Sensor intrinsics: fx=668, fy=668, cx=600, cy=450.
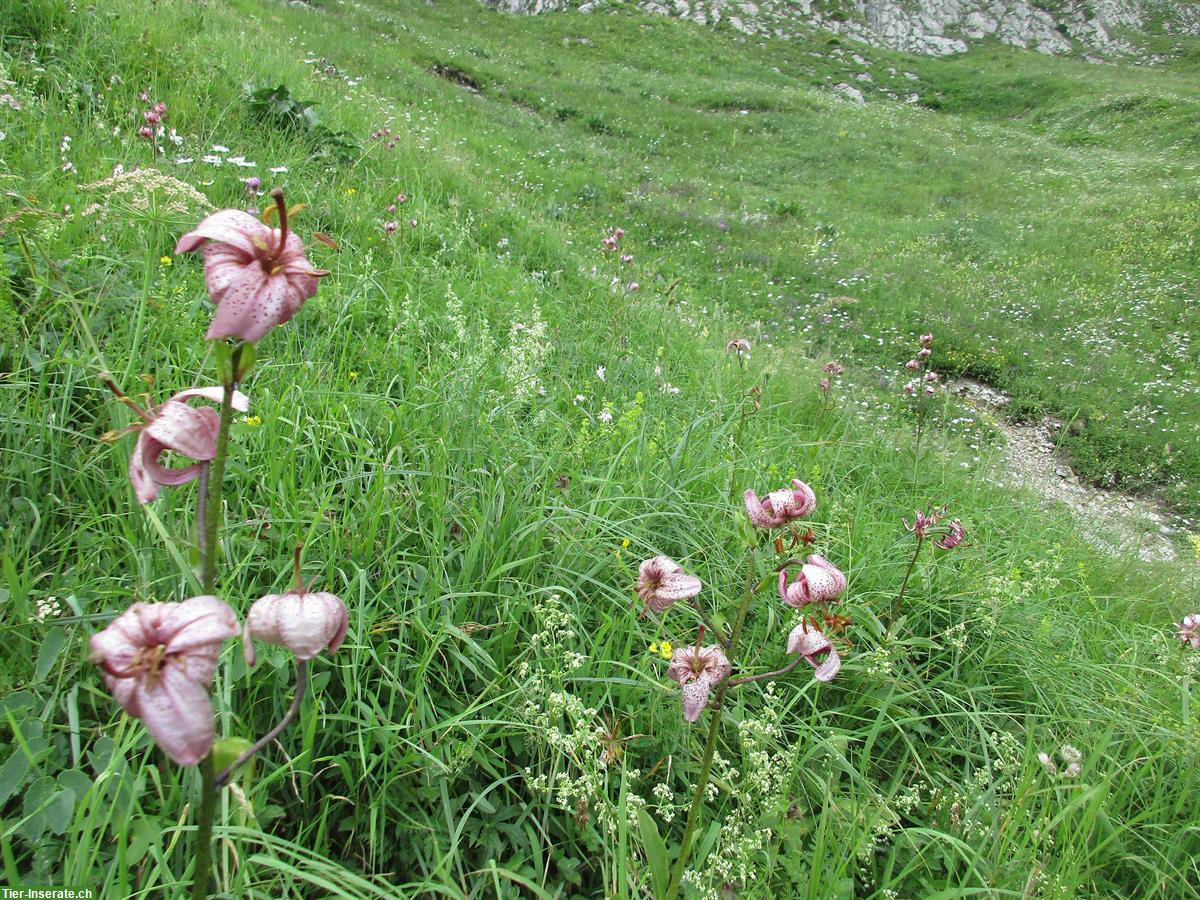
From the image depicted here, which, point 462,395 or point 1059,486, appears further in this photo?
point 1059,486

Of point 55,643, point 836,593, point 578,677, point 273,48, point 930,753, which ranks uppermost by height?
point 273,48

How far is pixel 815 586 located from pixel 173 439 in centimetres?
109

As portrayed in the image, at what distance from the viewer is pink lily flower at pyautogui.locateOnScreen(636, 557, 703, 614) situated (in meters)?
1.43

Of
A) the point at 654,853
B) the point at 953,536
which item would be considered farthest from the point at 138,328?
the point at 953,536

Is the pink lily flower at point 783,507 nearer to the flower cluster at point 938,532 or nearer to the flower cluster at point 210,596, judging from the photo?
the flower cluster at point 210,596

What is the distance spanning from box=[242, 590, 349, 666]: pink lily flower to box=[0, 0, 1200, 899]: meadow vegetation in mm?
196

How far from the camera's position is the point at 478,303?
164 inches

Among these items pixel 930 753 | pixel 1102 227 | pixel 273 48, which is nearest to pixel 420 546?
pixel 930 753

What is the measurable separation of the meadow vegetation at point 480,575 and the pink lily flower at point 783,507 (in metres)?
0.08

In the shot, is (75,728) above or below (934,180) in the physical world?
below

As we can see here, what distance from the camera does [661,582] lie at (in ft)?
4.78

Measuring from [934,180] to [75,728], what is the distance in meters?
22.0

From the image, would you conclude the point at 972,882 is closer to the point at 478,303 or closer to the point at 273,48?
the point at 478,303

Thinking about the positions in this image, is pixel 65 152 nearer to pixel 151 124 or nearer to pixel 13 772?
pixel 151 124
